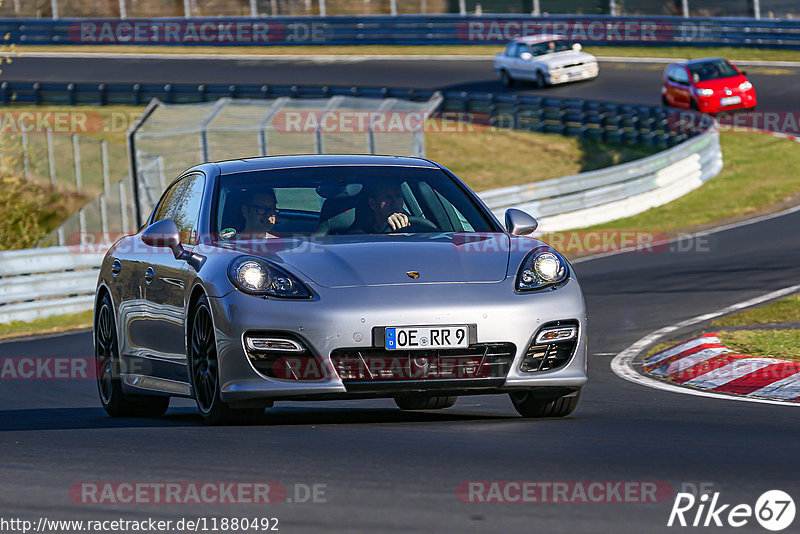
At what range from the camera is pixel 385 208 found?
25.6 ft

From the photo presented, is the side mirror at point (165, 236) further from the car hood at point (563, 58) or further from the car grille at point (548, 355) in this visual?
the car hood at point (563, 58)

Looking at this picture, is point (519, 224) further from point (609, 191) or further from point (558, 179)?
point (609, 191)

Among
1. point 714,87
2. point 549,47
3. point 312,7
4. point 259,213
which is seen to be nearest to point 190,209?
point 259,213

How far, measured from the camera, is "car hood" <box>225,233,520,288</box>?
693 centimetres

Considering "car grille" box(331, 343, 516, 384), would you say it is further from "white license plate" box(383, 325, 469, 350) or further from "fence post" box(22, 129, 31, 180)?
"fence post" box(22, 129, 31, 180)

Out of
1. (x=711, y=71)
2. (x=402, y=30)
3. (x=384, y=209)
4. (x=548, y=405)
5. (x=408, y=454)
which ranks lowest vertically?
(x=402, y=30)

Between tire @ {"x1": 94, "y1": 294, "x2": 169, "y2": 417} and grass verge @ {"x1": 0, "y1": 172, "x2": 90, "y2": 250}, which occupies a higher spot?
tire @ {"x1": 94, "y1": 294, "x2": 169, "y2": 417}

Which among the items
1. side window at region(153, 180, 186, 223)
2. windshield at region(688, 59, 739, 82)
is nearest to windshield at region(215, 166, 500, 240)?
side window at region(153, 180, 186, 223)

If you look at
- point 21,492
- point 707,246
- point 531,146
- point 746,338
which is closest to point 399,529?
point 21,492

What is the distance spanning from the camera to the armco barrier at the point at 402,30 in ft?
150

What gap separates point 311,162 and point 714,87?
2848 cm

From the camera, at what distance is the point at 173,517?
4.90 metres

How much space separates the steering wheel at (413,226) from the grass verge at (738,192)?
15423 millimetres

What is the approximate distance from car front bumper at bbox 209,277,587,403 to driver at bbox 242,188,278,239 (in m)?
0.74
